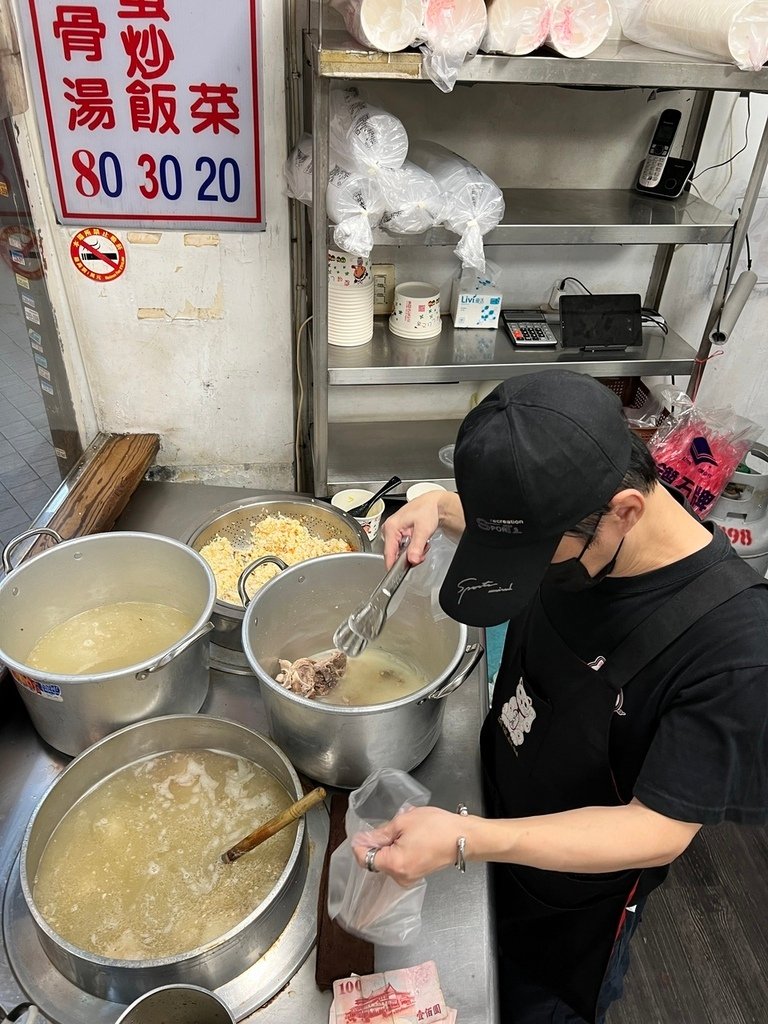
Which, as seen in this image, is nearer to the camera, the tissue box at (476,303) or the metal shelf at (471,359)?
the metal shelf at (471,359)

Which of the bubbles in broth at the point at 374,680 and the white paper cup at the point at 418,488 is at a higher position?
the white paper cup at the point at 418,488

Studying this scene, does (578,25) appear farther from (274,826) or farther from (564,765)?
(274,826)

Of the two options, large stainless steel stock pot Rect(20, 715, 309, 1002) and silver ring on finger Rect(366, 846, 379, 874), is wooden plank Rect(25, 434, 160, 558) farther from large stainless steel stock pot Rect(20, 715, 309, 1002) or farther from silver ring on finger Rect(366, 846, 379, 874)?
silver ring on finger Rect(366, 846, 379, 874)

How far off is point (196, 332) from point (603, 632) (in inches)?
56.5

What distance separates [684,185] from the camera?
1.91m

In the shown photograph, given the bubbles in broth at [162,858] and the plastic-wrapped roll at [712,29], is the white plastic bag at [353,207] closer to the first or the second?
the plastic-wrapped roll at [712,29]

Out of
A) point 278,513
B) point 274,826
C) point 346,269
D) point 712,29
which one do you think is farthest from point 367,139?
point 274,826

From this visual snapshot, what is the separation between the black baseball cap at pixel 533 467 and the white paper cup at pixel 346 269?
102 centimetres

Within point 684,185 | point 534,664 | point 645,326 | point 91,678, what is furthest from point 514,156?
point 91,678

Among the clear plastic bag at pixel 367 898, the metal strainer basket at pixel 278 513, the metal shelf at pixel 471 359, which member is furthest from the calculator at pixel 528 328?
the clear plastic bag at pixel 367 898

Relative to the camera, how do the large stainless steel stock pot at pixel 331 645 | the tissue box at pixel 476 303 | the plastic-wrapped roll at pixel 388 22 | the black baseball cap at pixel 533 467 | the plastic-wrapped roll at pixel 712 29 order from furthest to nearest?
the tissue box at pixel 476 303
the plastic-wrapped roll at pixel 712 29
the plastic-wrapped roll at pixel 388 22
the large stainless steel stock pot at pixel 331 645
the black baseball cap at pixel 533 467

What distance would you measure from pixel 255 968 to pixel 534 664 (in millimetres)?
657

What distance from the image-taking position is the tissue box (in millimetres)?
2020

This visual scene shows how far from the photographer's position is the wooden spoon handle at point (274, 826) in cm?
113
